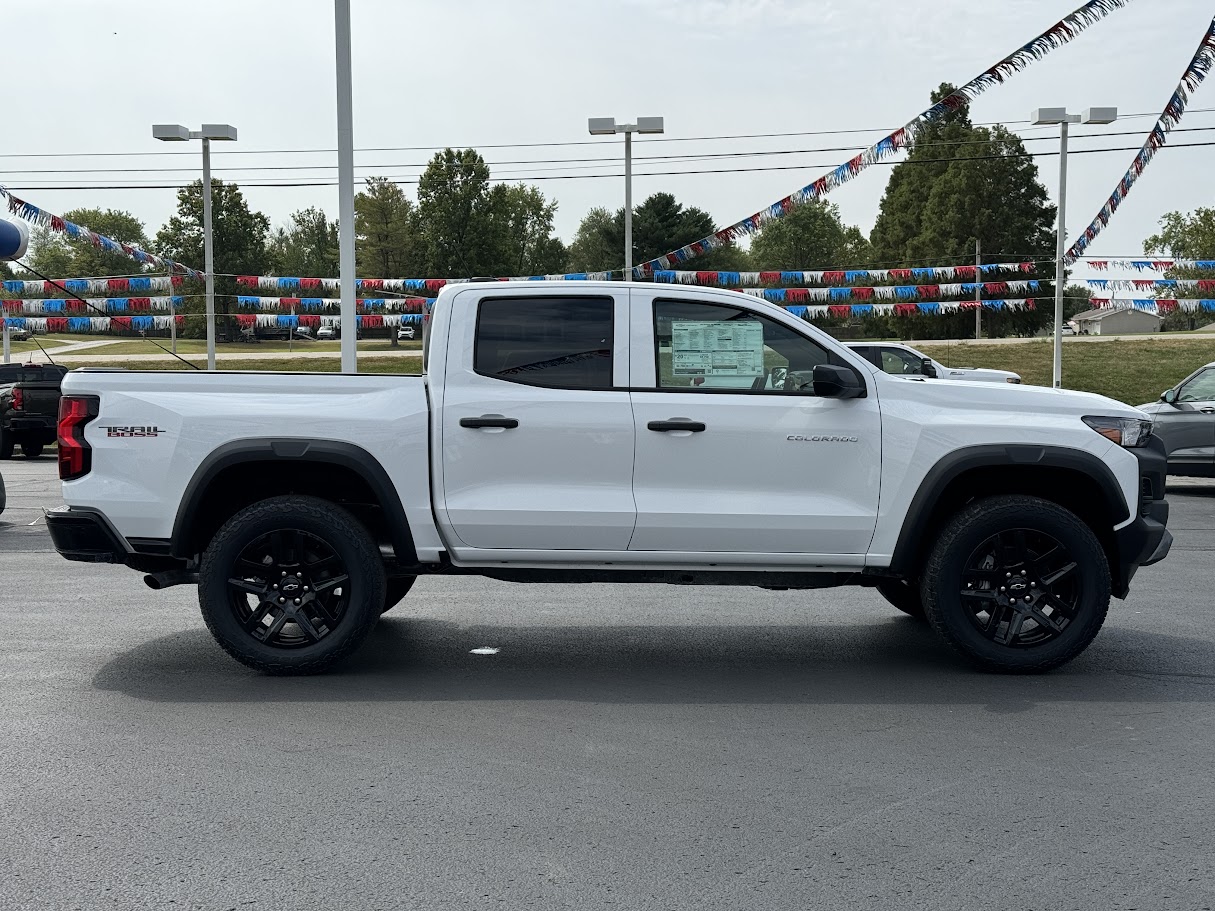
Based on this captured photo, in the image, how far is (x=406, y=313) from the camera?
33.0m

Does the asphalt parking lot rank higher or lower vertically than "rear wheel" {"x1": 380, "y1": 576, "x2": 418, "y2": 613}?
lower

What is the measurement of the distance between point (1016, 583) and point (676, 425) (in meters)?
1.87

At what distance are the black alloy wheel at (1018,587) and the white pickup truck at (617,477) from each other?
0.01 m

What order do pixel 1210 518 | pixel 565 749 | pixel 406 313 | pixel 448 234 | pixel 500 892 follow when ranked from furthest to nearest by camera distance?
pixel 448 234 → pixel 406 313 → pixel 1210 518 → pixel 565 749 → pixel 500 892

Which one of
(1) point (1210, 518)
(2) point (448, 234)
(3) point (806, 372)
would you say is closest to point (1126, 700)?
(3) point (806, 372)

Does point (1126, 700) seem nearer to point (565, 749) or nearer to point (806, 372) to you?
point (806, 372)

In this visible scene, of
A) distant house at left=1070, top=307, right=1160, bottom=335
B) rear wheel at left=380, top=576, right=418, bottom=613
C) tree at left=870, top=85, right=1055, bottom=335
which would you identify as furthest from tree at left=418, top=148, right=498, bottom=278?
distant house at left=1070, top=307, right=1160, bottom=335

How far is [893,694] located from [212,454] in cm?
349

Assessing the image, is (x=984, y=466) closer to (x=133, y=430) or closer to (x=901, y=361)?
(x=133, y=430)

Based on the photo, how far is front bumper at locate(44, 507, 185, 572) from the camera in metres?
6.40

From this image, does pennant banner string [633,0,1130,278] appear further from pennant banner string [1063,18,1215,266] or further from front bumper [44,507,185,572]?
front bumper [44,507,185,572]

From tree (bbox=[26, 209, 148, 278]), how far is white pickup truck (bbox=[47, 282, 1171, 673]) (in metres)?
31.0

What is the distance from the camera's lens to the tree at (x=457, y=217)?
188 ft

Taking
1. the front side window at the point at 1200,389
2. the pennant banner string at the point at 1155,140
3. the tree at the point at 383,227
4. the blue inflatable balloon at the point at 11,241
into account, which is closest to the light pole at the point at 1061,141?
the pennant banner string at the point at 1155,140
